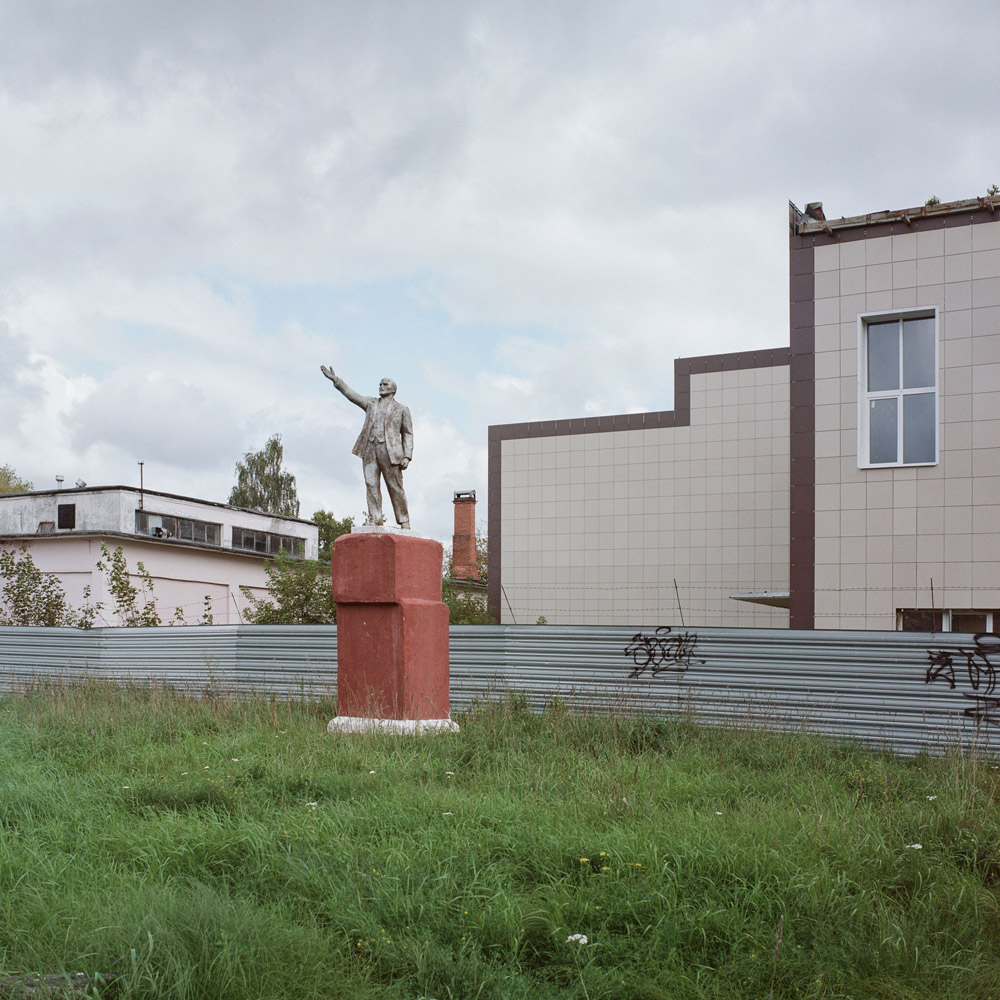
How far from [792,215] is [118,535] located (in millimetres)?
21931

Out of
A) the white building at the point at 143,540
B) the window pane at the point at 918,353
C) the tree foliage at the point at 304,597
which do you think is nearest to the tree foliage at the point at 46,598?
the tree foliage at the point at 304,597

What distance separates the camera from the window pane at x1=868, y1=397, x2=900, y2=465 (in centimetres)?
1254

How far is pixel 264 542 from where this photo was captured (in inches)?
1401

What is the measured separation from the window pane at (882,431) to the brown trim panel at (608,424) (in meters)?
6.89

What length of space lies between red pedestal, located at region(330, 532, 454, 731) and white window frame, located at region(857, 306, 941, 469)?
5976 millimetres

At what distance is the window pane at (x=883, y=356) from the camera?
12.7m

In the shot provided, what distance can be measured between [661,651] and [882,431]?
465 centimetres

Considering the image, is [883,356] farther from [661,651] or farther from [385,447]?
[385,447]

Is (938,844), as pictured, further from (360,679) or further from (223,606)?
(223,606)

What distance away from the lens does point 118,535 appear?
93.6 feet

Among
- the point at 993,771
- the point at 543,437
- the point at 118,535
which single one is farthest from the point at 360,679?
the point at 118,535

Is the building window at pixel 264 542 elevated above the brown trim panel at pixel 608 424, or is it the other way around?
the brown trim panel at pixel 608 424

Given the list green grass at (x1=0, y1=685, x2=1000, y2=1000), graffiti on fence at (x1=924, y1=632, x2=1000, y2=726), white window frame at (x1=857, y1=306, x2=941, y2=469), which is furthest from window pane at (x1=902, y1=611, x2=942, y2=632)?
green grass at (x1=0, y1=685, x2=1000, y2=1000)

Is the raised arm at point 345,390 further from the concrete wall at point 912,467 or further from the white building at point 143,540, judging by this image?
the white building at point 143,540
